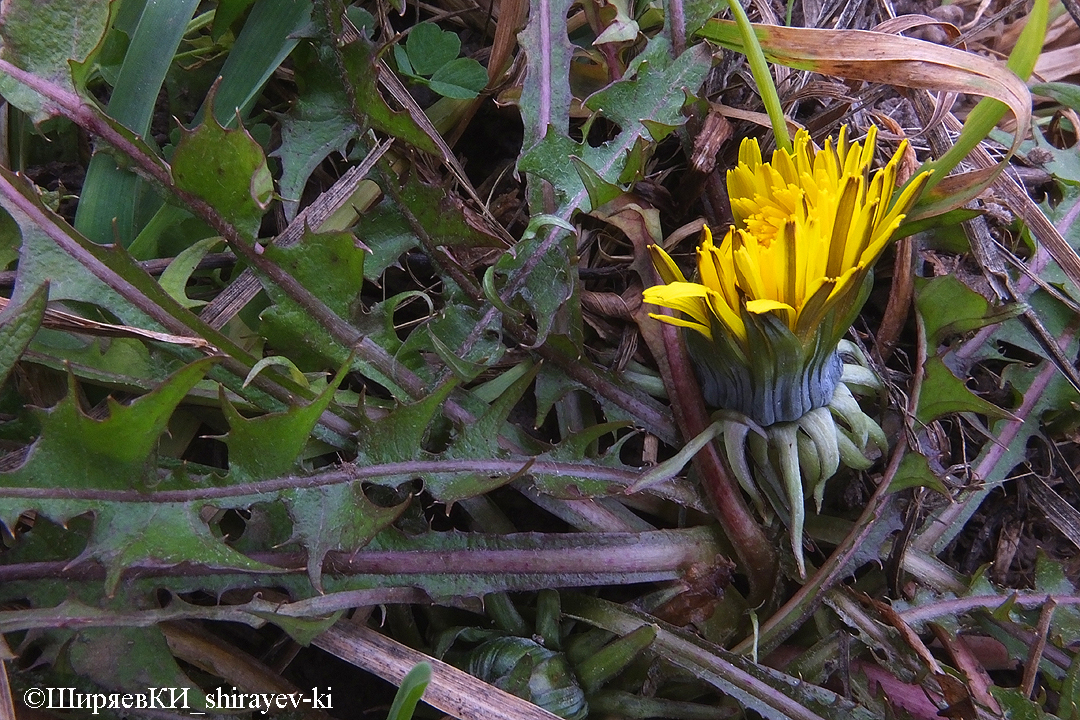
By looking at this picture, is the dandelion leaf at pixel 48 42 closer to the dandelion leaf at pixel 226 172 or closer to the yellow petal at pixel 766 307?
the dandelion leaf at pixel 226 172

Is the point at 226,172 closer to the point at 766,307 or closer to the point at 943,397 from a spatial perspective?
the point at 766,307

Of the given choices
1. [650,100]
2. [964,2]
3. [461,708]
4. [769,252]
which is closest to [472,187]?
[650,100]

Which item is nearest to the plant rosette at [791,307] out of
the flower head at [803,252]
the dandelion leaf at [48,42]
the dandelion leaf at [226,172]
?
the flower head at [803,252]

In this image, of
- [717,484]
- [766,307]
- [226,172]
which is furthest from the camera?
[717,484]

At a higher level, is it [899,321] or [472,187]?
[472,187]

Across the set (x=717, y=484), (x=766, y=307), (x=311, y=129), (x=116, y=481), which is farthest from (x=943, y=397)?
(x=116, y=481)

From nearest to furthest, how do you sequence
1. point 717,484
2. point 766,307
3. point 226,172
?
point 766,307
point 226,172
point 717,484

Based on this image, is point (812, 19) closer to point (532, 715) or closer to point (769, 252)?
point (769, 252)
